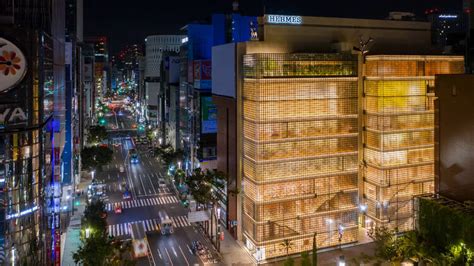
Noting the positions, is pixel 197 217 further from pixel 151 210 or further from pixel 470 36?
pixel 470 36

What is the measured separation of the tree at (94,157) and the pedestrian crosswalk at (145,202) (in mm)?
21933

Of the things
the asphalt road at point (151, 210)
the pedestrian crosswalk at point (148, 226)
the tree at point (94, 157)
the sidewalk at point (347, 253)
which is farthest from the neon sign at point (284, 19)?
the tree at point (94, 157)

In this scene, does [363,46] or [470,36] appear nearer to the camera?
[363,46]

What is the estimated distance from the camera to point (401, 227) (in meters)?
61.3

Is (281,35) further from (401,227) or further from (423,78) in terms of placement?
(401,227)

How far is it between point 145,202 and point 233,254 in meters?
32.7

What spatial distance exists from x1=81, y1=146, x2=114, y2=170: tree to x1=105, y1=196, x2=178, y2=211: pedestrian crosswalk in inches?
864

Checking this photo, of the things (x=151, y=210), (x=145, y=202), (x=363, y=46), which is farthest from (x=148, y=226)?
(x=363, y=46)

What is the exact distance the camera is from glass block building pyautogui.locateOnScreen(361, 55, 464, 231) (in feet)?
191

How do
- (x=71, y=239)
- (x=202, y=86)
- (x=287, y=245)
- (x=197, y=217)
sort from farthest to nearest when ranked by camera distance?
(x=202, y=86)
(x=197, y=217)
(x=71, y=239)
(x=287, y=245)

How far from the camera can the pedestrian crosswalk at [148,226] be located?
224 ft

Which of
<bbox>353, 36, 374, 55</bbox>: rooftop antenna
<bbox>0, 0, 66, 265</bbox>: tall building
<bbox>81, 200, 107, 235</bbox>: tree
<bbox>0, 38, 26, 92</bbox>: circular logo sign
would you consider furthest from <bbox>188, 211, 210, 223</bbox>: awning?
<bbox>0, 38, 26, 92</bbox>: circular logo sign

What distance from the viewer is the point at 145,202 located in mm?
85250

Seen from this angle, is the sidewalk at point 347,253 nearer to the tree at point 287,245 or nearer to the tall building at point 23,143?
the tree at point 287,245
